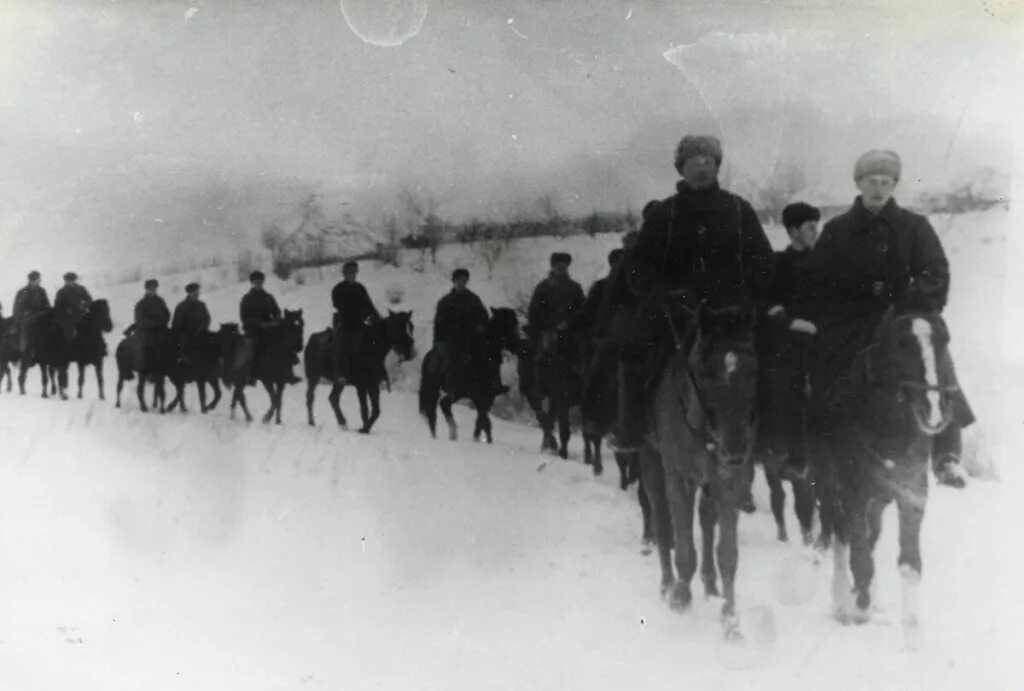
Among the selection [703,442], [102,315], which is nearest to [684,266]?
[703,442]

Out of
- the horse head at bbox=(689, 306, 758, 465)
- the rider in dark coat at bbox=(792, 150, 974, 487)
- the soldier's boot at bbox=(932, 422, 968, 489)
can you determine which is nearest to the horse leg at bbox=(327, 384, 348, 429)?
the horse head at bbox=(689, 306, 758, 465)

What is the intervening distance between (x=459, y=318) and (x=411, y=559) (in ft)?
3.94

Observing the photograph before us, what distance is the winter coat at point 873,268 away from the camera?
3916 millimetres

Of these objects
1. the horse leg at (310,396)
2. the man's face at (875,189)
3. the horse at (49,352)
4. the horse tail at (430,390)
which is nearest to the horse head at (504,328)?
the horse tail at (430,390)

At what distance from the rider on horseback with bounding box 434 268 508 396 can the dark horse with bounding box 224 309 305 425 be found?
2.31 ft

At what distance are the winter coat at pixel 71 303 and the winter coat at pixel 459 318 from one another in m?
1.85

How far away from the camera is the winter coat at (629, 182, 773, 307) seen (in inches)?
152

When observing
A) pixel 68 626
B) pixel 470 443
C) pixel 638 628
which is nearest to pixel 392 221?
pixel 470 443

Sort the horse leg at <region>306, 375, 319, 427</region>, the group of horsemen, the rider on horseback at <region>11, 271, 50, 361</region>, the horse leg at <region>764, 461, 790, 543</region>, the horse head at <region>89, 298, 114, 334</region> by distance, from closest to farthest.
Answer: the group of horsemen < the horse leg at <region>764, 461, 790, 543</region> < the horse leg at <region>306, 375, 319, 427</region> < the horse head at <region>89, 298, 114, 334</region> < the rider on horseback at <region>11, 271, 50, 361</region>

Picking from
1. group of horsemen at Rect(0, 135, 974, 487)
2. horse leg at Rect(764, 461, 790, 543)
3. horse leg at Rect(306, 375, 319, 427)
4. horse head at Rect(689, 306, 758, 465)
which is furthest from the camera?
horse leg at Rect(306, 375, 319, 427)

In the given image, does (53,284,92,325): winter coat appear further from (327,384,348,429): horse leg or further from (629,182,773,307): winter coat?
(629,182,773,307): winter coat

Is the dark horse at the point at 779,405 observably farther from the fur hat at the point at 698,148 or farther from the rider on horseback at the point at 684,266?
the fur hat at the point at 698,148

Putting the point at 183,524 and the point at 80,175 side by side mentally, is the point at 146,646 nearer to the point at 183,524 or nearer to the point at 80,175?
the point at 183,524

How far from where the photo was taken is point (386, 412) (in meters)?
4.34
